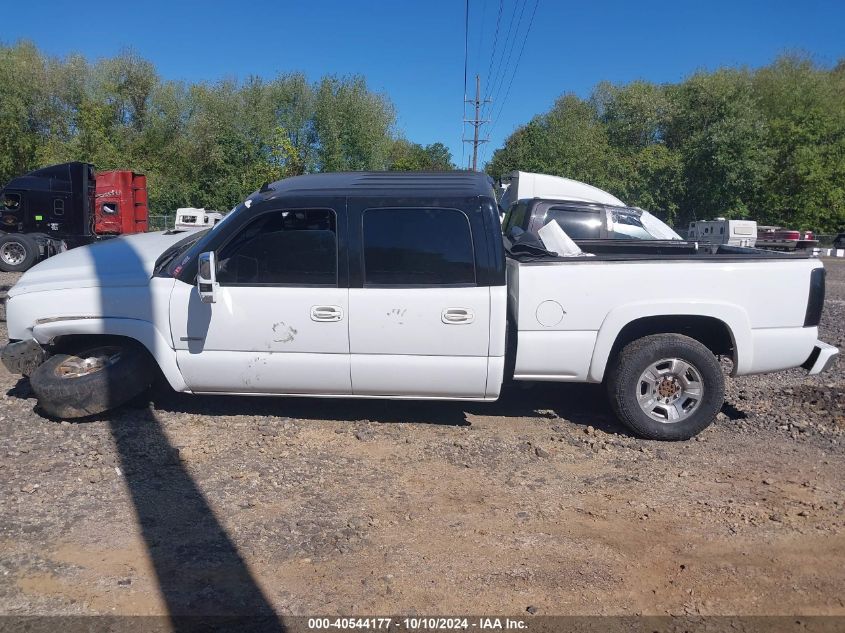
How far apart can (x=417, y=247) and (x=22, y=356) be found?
313cm

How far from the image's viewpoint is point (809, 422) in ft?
19.8

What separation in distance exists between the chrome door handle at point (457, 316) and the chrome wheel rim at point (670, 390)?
1421 mm

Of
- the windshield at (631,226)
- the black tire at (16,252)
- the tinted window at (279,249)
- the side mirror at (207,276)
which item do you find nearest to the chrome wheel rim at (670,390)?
the tinted window at (279,249)

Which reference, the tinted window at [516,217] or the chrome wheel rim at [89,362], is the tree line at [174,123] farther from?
the chrome wheel rim at [89,362]

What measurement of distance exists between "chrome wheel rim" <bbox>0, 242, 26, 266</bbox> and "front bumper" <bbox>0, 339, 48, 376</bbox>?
13149mm

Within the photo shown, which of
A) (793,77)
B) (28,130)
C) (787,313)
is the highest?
(793,77)

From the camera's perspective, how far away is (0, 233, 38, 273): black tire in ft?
55.0

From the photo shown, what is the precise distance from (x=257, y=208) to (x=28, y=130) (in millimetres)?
42922

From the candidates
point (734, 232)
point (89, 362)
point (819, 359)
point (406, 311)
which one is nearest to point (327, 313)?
point (406, 311)

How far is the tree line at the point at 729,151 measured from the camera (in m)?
36.7

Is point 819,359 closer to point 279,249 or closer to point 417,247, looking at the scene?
point 417,247

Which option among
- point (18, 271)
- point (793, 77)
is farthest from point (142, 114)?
point (793, 77)

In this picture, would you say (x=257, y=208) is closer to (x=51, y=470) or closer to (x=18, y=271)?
(x=51, y=470)

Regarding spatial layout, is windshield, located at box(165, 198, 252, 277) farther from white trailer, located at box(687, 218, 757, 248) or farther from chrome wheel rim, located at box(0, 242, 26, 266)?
white trailer, located at box(687, 218, 757, 248)
